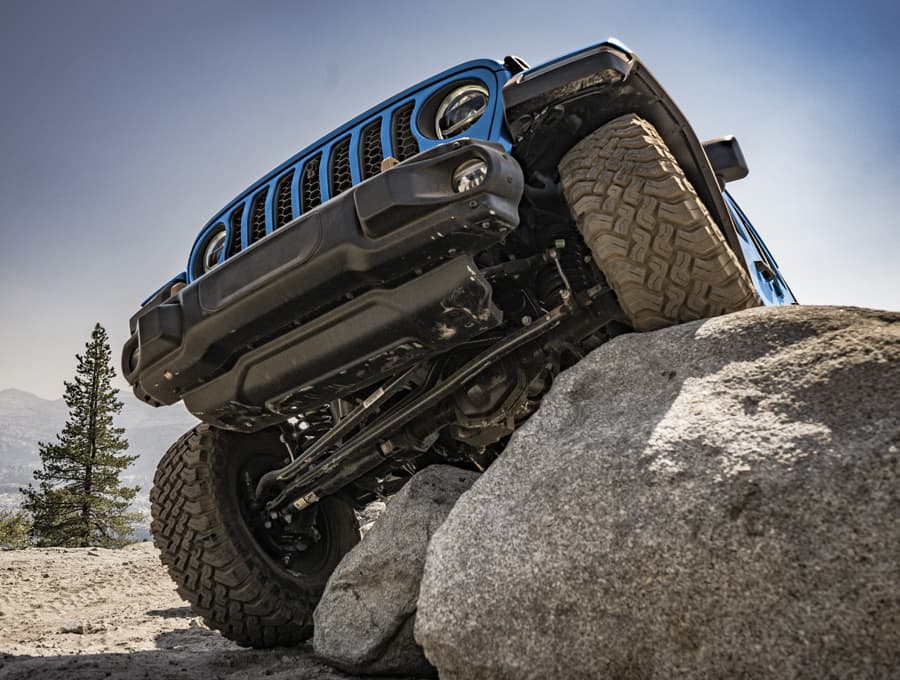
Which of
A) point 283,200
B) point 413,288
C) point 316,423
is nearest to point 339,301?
point 413,288

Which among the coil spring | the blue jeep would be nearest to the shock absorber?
the blue jeep

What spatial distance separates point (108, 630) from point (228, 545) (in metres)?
1.43

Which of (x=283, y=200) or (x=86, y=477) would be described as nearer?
(x=283, y=200)

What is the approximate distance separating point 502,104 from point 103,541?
2720cm

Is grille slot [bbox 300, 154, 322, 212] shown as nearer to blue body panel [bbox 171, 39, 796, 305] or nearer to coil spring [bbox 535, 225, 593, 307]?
blue body panel [bbox 171, 39, 796, 305]

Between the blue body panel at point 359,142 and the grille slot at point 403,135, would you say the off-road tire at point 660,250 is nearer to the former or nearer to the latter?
the blue body panel at point 359,142

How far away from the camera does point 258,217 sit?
3275 millimetres

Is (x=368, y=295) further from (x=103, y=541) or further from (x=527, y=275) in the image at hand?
(x=103, y=541)

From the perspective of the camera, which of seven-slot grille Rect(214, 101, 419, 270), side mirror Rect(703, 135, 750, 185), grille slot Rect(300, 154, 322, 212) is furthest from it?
side mirror Rect(703, 135, 750, 185)

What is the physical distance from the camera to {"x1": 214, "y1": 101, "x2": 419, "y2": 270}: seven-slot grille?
9.64 feet

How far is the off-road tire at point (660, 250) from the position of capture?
222 centimetres

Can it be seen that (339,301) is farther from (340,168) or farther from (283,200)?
(283,200)

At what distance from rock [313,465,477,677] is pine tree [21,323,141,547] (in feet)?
82.4

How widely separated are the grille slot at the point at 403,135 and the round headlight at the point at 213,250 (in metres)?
1.12
